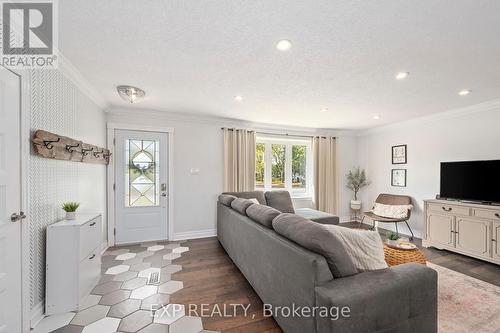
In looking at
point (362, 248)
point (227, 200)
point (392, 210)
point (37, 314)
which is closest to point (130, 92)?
point (227, 200)

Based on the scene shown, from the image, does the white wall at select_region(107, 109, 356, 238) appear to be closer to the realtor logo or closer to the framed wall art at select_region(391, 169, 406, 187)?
the realtor logo

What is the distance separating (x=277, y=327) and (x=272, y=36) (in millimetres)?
2461

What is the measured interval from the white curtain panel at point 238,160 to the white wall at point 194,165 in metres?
0.14

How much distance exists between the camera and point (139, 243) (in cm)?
392

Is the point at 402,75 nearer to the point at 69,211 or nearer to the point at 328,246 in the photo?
the point at 328,246

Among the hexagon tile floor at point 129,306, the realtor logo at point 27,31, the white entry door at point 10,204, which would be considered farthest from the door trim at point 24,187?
the hexagon tile floor at point 129,306

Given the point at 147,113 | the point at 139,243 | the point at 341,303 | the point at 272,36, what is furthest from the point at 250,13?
the point at 139,243

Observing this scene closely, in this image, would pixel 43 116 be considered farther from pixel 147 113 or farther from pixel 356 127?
pixel 356 127

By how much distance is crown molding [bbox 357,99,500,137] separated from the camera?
3.44 m

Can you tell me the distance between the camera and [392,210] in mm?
4484

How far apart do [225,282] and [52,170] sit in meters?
2.19

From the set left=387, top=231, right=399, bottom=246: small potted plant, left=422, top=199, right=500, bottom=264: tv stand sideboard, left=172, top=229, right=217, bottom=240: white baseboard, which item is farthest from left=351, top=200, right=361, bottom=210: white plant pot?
left=172, top=229, right=217, bottom=240: white baseboard

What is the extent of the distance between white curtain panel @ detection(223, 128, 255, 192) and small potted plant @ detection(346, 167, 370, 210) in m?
2.76

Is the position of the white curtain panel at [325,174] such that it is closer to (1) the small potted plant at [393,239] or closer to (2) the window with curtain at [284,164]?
(2) the window with curtain at [284,164]
